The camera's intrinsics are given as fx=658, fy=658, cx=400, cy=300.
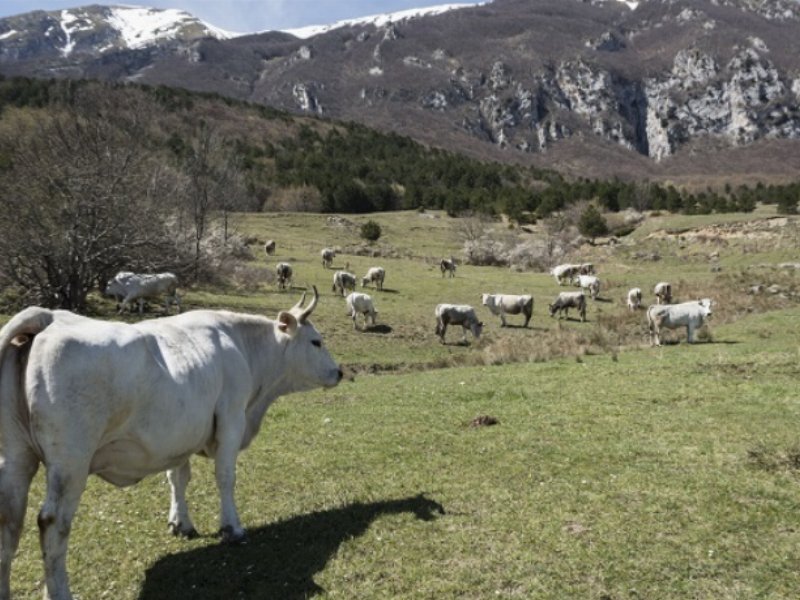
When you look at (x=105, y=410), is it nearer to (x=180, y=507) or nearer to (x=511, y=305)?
(x=180, y=507)

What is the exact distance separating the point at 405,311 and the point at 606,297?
47.7 ft

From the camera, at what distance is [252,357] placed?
7.95 metres

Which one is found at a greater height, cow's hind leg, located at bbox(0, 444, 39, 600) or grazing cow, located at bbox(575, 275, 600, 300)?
cow's hind leg, located at bbox(0, 444, 39, 600)

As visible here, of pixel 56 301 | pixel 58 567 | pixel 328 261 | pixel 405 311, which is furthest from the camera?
pixel 328 261

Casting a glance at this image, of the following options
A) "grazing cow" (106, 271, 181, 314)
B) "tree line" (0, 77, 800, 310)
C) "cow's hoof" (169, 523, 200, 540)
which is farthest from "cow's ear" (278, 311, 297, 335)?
"grazing cow" (106, 271, 181, 314)

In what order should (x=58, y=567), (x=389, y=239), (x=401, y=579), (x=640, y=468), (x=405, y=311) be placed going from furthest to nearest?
(x=389, y=239) → (x=405, y=311) → (x=640, y=468) → (x=401, y=579) → (x=58, y=567)

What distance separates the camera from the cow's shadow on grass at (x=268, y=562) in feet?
20.3

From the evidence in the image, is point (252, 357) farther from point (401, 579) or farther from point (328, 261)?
point (328, 261)

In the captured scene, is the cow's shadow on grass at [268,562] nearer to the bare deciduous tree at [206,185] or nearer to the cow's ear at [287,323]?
the cow's ear at [287,323]

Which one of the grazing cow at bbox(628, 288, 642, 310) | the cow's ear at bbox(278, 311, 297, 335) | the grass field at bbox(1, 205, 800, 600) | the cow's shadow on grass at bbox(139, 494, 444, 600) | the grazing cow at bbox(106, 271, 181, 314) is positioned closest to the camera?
the cow's shadow on grass at bbox(139, 494, 444, 600)

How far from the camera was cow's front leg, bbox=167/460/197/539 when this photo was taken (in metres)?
7.41

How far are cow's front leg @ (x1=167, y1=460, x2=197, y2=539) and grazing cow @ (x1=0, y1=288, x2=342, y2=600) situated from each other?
0.04ft

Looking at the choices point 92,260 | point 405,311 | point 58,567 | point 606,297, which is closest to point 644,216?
point 606,297

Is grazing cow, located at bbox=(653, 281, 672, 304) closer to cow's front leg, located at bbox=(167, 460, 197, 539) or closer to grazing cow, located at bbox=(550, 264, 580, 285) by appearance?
grazing cow, located at bbox=(550, 264, 580, 285)
